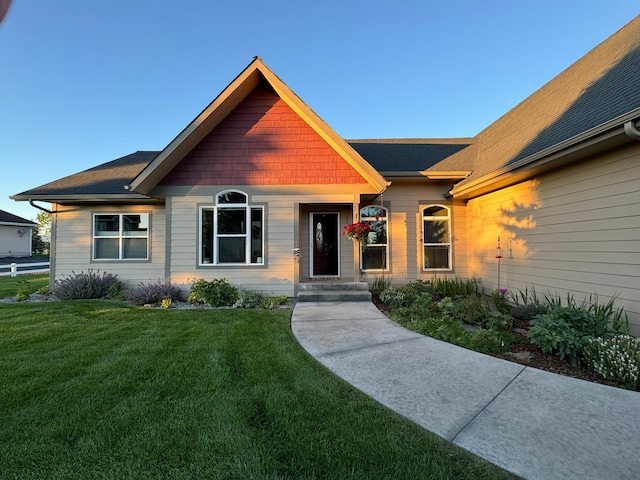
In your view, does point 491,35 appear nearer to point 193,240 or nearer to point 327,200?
point 327,200

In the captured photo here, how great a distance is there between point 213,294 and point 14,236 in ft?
107

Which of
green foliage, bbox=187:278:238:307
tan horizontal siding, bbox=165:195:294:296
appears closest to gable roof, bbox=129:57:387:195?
tan horizontal siding, bbox=165:195:294:296

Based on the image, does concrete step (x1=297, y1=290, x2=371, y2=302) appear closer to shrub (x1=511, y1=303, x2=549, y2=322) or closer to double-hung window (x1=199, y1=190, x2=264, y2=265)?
double-hung window (x1=199, y1=190, x2=264, y2=265)

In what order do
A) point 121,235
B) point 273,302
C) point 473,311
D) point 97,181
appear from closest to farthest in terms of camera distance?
point 473,311 → point 273,302 → point 121,235 → point 97,181

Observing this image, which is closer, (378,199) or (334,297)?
(334,297)

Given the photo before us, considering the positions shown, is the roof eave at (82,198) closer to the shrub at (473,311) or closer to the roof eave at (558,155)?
the shrub at (473,311)

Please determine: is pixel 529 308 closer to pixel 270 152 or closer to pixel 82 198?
pixel 270 152

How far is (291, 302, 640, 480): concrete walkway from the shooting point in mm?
2137

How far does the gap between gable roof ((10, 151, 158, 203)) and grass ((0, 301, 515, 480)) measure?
5.46 m

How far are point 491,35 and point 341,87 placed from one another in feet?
20.3

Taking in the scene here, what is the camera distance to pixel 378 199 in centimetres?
958

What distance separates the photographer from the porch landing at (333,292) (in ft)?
25.3

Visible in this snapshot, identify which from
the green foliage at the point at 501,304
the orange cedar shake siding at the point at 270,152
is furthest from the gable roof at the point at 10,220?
the green foliage at the point at 501,304

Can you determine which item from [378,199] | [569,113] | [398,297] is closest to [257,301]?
[398,297]
